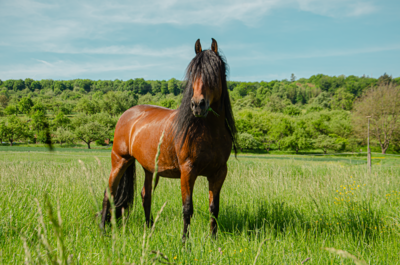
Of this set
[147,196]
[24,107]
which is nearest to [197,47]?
[24,107]

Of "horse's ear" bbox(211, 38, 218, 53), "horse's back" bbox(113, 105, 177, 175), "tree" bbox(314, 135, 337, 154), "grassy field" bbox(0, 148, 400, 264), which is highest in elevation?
"horse's ear" bbox(211, 38, 218, 53)

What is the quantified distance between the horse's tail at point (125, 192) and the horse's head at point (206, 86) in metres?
2.69

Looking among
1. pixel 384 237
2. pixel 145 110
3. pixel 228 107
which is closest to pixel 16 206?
pixel 145 110

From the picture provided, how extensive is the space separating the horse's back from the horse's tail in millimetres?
539

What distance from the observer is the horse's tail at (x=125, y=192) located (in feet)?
14.9

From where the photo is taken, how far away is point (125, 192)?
459 cm

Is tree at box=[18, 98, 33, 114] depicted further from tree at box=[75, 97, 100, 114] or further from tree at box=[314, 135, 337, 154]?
tree at box=[75, 97, 100, 114]

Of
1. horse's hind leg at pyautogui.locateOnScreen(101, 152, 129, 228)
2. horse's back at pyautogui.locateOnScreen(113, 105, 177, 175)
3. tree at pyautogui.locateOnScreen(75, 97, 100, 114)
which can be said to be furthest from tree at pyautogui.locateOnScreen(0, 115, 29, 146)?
tree at pyautogui.locateOnScreen(75, 97, 100, 114)

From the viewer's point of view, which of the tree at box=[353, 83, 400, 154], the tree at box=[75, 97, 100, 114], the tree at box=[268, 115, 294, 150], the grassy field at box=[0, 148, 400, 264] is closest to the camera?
the grassy field at box=[0, 148, 400, 264]

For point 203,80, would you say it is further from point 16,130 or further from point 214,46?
point 16,130

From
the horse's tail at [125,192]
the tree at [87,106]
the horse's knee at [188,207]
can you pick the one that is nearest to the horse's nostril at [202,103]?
the horse's knee at [188,207]

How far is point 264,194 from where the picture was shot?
516 cm

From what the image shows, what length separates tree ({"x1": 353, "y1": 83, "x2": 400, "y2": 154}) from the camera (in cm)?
3647

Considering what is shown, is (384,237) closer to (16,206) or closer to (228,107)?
(228,107)
